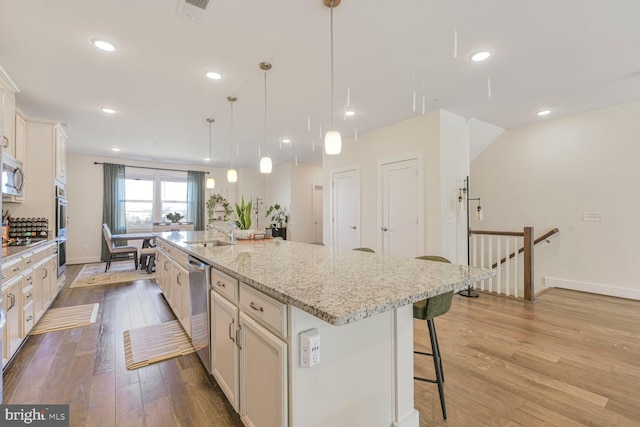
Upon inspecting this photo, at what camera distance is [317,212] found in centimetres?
828

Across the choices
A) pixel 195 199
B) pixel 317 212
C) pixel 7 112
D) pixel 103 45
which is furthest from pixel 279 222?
pixel 103 45

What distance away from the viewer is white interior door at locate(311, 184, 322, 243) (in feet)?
27.0

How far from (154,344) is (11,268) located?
49.6 inches

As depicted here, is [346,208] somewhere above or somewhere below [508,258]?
above

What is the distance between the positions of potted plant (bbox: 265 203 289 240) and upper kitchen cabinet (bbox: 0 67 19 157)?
5.46 meters

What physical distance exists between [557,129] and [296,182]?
562cm

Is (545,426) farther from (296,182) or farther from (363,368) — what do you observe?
(296,182)

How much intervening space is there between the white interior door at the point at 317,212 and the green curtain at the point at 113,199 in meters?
5.03

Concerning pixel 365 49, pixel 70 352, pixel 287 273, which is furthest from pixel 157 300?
pixel 365 49

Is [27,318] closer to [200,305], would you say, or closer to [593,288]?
[200,305]

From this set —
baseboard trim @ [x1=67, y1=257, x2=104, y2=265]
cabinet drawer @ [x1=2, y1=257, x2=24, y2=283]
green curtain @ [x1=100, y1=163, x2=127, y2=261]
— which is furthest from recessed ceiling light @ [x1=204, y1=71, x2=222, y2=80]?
baseboard trim @ [x1=67, y1=257, x2=104, y2=265]

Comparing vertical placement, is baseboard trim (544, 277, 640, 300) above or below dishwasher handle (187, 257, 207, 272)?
below

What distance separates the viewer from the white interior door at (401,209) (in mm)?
4195

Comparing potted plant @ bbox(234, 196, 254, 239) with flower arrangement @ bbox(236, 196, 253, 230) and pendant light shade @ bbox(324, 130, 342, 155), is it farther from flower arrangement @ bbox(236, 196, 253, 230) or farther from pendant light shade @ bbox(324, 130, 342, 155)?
pendant light shade @ bbox(324, 130, 342, 155)
